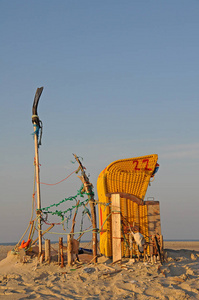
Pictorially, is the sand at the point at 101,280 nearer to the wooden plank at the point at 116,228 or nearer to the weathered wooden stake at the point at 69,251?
the weathered wooden stake at the point at 69,251

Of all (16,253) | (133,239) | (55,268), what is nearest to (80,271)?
(55,268)

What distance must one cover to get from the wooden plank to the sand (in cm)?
47

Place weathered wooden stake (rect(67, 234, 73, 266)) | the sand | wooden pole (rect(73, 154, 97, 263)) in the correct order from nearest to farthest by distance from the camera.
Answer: the sand, weathered wooden stake (rect(67, 234, 73, 266)), wooden pole (rect(73, 154, 97, 263))

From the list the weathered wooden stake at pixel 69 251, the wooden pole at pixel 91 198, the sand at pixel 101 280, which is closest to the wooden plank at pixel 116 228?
the sand at pixel 101 280

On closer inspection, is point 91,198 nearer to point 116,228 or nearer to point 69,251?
point 116,228

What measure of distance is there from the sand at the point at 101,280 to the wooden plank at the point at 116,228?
0.47 metres

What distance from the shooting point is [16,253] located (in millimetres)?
15094

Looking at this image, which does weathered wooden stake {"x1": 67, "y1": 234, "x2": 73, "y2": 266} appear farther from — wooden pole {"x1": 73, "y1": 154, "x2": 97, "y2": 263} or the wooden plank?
the wooden plank

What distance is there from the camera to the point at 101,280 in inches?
473

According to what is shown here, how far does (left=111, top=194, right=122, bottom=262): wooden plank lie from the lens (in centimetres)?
1379

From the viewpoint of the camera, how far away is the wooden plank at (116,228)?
13.8 meters

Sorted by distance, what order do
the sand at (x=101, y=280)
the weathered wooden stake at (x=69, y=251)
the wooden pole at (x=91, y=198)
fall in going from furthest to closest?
the wooden pole at (x=91, y=198)
the weathered wooden stake at (x=69, y=251)
the sand at (x=101, y=280)

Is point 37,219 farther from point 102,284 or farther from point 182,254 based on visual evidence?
point 182,254

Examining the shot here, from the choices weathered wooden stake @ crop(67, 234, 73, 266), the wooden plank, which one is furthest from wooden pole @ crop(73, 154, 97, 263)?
weathered wooden stake @ crop(67, 234, 73, 266)
